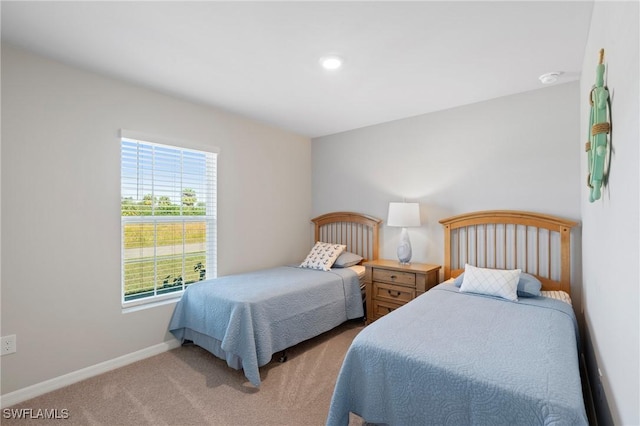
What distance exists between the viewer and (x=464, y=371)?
1408mm

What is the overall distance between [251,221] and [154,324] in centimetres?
143

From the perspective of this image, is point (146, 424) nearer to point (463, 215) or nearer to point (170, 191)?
point (170, 191)

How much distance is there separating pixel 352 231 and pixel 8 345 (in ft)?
10.8

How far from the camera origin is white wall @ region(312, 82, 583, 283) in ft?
9.03

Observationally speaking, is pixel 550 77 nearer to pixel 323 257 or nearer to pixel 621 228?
pixel 621 228

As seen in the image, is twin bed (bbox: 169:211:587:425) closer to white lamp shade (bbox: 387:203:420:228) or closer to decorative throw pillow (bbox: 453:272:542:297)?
decorative throw pillow (bbox: 453:272:542:297)

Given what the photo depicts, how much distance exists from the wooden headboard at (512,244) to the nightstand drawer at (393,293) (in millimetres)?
441

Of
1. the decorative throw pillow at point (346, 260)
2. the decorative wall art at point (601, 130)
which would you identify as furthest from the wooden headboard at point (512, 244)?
the decorative wall art at point (601, 130)

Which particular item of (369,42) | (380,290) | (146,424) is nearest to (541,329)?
(380,290)

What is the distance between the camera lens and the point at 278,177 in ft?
13.5

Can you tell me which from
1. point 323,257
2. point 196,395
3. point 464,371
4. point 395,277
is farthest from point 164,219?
point 464,371

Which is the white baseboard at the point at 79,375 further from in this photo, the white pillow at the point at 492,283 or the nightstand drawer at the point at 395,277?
the white pillow at the point at 492,283

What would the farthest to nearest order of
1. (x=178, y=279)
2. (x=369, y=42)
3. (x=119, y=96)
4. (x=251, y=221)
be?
(x=251, y=221), (x=178, y=279), (x=119, y=96), (x=369, y=42)

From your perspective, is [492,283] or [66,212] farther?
[492,283]
